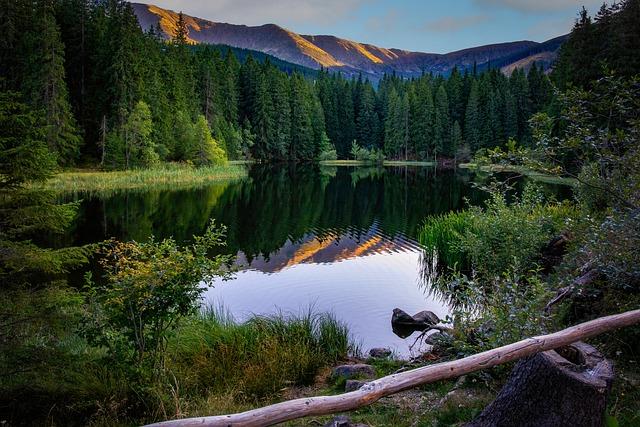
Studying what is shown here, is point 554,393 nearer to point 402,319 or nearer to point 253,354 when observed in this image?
point 253,354

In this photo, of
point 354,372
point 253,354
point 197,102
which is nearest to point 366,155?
point 197,102

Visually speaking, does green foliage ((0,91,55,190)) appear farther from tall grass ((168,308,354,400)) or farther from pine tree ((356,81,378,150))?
pine tree ((356,81,378,150))

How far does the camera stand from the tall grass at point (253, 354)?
24.0 ft

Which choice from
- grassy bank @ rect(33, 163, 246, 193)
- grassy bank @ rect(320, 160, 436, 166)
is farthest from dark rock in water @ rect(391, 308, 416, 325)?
grassy bank @ rect(320, 160, 436, 166)

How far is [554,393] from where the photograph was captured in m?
3.69

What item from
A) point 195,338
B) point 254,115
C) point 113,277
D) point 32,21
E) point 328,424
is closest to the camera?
point 328,424

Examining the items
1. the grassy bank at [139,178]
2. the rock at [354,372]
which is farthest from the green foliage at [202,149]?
the rock at [354,372]

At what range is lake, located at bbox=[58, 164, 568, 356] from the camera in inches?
545

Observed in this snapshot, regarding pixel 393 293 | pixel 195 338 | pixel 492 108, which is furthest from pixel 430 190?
pixel 492 108

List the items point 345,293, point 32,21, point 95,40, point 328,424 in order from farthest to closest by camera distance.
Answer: point 95,40
point 32,21
point 345,293
point 328,424

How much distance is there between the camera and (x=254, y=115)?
79.6m

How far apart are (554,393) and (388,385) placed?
140 cm

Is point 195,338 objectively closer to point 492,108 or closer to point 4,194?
point 4,194

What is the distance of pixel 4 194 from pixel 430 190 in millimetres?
38994
